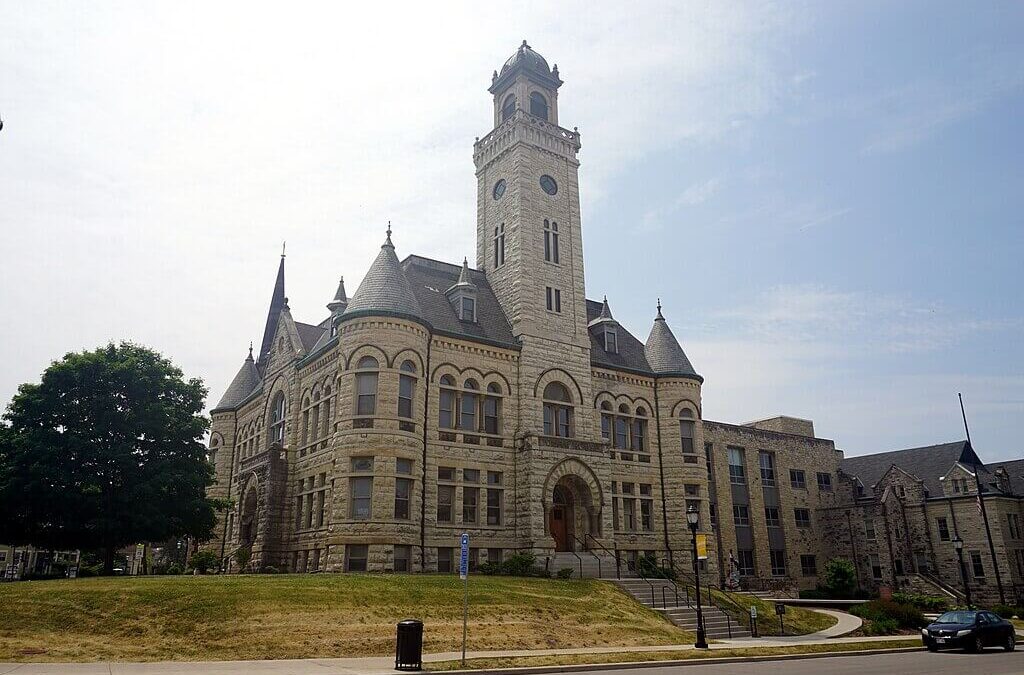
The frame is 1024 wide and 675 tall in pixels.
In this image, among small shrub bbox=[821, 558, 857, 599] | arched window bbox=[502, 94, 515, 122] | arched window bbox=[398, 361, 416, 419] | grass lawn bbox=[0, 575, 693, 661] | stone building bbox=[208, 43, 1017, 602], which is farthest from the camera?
small shrub bbox=[821, 558, 857, 599]

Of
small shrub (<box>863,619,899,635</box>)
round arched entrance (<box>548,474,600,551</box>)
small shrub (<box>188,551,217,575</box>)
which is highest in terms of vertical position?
round arched entrance (<box>548,474,600,551</box>)

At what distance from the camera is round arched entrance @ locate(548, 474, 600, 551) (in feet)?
122

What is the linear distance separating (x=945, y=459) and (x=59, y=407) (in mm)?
58524

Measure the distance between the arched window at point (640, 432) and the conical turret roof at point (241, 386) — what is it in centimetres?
2670

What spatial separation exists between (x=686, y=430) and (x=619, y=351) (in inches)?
233

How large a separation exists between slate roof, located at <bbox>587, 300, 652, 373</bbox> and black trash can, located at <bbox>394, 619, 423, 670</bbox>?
2586 cm

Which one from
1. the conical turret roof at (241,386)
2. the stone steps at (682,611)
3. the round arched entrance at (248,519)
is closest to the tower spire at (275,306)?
the conical turret roof at (241,386)

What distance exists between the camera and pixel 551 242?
138 feet

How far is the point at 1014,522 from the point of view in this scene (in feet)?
175

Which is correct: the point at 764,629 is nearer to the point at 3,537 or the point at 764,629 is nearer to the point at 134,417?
the point at 134,417

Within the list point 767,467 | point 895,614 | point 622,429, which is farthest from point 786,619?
point 767,467

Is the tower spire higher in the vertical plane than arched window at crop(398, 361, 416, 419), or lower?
higher

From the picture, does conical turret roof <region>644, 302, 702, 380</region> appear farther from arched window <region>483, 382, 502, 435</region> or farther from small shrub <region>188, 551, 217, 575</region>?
small shrub <region>188, 551, 217, 575</region>

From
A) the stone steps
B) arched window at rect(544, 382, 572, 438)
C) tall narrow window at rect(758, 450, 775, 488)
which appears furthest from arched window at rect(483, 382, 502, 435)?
tall narrow window at rect(758, 450, 775, 488)
